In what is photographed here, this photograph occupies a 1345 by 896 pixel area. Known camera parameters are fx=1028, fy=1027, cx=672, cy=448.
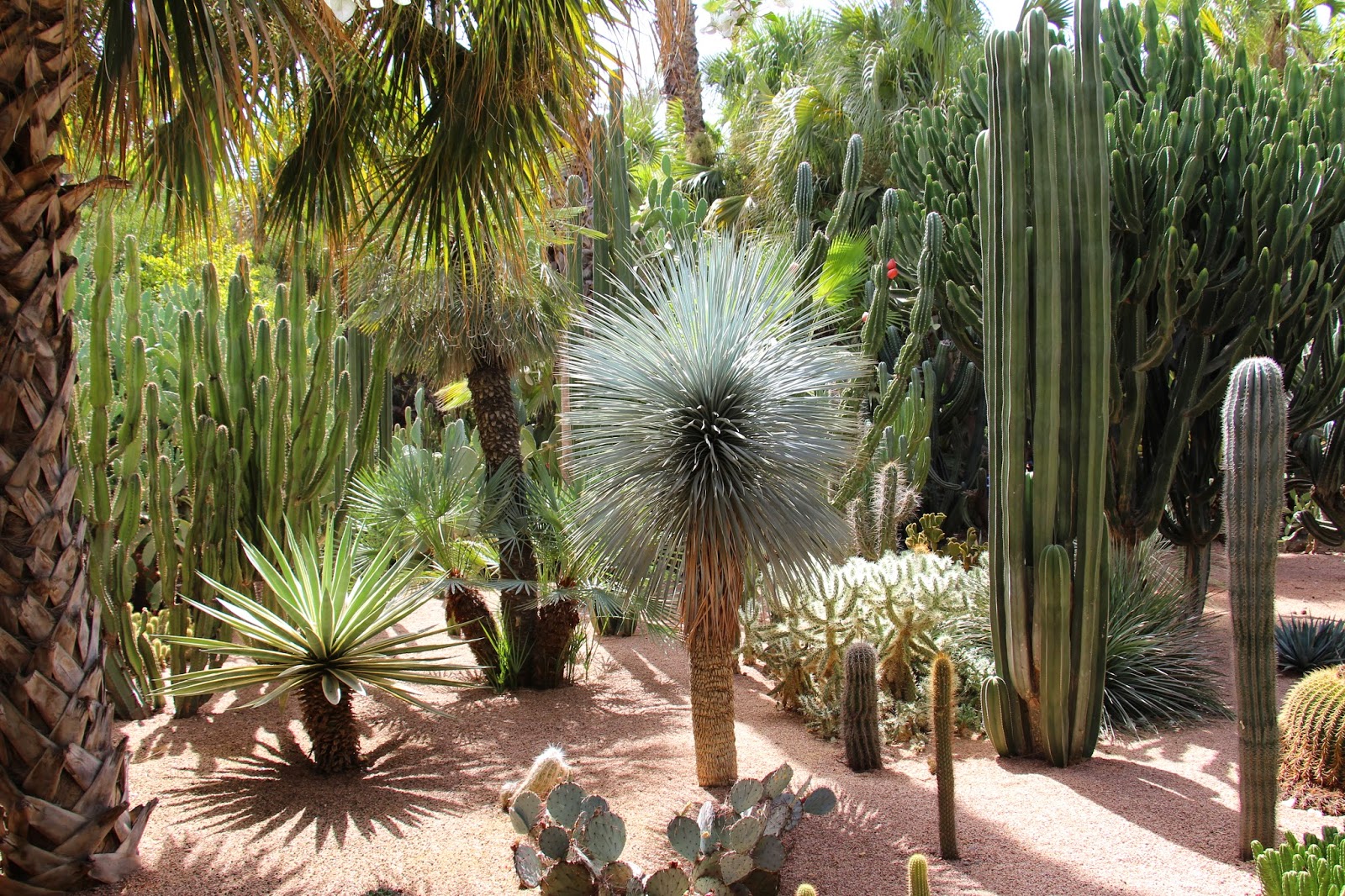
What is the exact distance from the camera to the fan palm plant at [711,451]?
4695 millimetres

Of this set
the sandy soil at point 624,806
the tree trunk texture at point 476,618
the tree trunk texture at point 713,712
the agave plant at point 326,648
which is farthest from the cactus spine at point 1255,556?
the tree trunk texture at point 476,618

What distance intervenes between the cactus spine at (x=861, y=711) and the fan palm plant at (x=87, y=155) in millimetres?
3201

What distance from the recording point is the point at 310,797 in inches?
191

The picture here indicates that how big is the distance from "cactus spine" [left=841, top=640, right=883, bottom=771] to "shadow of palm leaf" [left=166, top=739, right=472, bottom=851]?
208 cm

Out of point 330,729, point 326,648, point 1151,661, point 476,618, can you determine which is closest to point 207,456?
point 326,648

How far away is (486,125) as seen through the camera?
4449mm

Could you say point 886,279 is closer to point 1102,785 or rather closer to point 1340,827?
point 1102,785

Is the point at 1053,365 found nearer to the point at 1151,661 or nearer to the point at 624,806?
the point at 1151,661

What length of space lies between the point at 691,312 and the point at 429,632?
2.05m

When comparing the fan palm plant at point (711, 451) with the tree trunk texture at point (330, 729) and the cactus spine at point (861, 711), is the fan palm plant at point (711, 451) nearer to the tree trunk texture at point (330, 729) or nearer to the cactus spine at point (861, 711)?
the cactus spine at point (861, 711)

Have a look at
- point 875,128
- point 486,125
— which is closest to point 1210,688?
point 486,125

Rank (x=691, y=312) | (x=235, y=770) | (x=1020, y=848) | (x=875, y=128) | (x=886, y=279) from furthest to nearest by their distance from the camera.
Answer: (x=875, y=128)
(x=886, y=279)
(x=235, y=770)
(x=691, y=312)
(x=1020, y=848)

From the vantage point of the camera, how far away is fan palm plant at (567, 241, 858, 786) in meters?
4.70

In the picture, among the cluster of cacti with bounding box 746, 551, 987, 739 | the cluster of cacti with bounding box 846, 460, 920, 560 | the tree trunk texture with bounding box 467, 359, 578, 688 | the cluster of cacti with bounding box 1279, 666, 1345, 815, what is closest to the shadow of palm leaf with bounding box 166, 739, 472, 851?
the tree trunk texture with bounding box 467, 359, 578, 688
